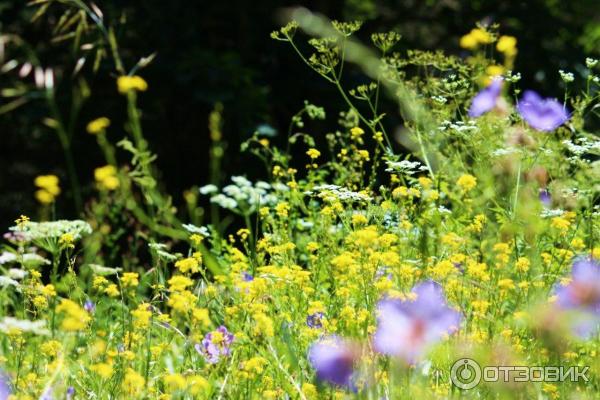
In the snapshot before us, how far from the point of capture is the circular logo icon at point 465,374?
1898 millimetres

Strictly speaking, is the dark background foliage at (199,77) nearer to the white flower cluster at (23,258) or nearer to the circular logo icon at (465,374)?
the white flower cluster at (23,258)

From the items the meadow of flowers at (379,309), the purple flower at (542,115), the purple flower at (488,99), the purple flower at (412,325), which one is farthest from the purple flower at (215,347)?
the purple flower at (542,115)

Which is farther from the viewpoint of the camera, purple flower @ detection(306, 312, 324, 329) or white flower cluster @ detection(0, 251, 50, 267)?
white flower cluster @ detection(0, 251, 50, 267)

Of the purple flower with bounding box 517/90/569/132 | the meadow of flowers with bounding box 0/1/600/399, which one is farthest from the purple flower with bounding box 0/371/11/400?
the purple flower with bounding box 517/90/569/132

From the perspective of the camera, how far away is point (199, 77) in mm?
5809

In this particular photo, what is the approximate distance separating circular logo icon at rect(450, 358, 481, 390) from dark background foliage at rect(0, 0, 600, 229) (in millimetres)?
3867

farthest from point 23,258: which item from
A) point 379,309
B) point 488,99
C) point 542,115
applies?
point 542,115

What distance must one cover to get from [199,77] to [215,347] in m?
3.61

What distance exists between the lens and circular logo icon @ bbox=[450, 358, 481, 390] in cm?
190

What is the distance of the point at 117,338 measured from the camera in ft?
9.71

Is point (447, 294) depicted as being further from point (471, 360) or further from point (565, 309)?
point (565, 309)

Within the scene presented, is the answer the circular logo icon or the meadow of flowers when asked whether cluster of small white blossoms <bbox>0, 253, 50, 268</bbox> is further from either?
the circular logo icon

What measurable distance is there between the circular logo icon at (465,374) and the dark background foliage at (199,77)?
Result: 3.87 m

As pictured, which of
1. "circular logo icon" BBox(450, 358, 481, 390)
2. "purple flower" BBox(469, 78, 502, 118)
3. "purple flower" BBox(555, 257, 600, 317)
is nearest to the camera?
"purple flower" BBox(555, 257, 600, 317)
